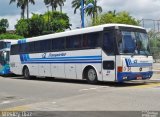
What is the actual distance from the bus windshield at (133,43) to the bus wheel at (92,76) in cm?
251

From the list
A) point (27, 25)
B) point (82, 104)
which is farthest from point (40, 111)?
point (27, 25)

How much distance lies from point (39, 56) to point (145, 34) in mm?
8754

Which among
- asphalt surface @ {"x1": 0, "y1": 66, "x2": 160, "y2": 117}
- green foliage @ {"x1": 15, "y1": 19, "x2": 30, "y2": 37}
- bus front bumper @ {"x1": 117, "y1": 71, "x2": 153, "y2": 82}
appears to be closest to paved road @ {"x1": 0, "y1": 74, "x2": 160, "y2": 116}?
asphalt surface @ {"x1": 0, "y1": 66, "x2": 160, "y2": 117}

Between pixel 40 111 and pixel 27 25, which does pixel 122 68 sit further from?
pixel 27 25

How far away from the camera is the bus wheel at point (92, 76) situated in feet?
75.8

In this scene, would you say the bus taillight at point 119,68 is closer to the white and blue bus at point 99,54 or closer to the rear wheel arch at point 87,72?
the white and blue bus at point 99,54

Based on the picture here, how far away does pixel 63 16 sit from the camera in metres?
99.6

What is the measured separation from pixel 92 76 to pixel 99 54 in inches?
59.6

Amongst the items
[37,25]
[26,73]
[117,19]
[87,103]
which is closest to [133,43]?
[87,103]

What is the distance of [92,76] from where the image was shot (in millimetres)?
23328

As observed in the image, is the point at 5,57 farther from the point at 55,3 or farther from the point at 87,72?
the point at 55,3

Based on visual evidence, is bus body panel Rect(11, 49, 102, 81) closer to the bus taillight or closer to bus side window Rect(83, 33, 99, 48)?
bus side window Rect(83, 33, 99, 48)

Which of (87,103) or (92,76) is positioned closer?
(87,103)

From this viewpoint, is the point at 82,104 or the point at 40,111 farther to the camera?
the point at 82,104
